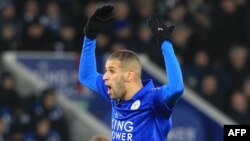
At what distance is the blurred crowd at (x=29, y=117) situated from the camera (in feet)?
37.1

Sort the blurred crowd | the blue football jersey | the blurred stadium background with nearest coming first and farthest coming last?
the blue football jersey, the blurred crowd, the blurred stadium background

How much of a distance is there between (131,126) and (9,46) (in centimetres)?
677

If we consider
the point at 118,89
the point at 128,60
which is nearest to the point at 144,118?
the point at 118,89

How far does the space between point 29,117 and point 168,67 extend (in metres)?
6.11

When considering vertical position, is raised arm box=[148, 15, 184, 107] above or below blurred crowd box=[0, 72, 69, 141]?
above

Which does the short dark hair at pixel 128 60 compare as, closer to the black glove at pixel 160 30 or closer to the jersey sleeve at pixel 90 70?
the black glove at pixel 160 30

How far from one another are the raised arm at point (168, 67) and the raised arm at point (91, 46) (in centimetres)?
49

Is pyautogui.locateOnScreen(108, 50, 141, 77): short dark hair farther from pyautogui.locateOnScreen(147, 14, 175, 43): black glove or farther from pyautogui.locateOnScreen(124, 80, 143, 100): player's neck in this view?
pyautogui.locateOnScreen(147, 14, 175, 43): black glove

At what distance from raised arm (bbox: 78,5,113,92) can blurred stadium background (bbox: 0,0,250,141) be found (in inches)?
203

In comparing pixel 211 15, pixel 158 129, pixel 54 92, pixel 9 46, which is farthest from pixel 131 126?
pixel 211 15

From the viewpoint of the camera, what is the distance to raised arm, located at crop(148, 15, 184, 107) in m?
5.47

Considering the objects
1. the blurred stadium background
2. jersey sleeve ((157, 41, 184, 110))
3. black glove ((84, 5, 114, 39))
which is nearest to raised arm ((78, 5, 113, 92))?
black glove ((84, 5, 114, 39))

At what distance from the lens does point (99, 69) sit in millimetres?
11867

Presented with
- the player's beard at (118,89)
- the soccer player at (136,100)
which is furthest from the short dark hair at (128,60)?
the player's beard at (118,89)
